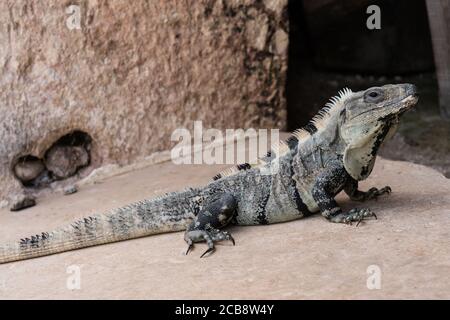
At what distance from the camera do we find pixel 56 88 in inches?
275

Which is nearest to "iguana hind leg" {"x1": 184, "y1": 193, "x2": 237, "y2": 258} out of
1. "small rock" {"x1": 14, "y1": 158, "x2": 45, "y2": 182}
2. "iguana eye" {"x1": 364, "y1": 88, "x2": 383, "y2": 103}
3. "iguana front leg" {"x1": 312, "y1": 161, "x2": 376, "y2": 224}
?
"iguana front leg" {"x1": 312, "y1": 161, "x2": 376, "y2": 224}

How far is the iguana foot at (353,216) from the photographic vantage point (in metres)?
4.87

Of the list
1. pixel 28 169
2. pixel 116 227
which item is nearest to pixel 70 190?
pixel 28 169

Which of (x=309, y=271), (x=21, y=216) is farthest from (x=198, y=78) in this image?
(x=309, y=271)

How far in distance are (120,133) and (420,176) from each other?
3482 millimetres

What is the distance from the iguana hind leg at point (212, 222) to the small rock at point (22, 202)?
2.50 metres

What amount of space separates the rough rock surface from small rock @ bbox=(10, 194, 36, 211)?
83 centimetres

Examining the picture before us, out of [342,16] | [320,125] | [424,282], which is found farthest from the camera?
[342,16]

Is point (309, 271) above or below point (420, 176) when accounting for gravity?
below

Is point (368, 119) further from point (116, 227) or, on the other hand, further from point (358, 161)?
point (116, 227)

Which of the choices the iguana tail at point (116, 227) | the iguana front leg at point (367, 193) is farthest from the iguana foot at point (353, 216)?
the iguana tail at point (116, 227)

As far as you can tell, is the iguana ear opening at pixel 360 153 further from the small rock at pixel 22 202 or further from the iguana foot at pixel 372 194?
the small rock at pixel 22 202

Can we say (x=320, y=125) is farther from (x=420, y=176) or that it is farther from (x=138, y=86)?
(x=138, y=86)

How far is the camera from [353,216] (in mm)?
4875
